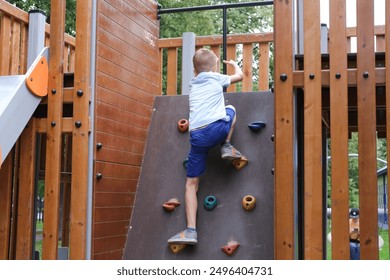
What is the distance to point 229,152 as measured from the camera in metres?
4.08

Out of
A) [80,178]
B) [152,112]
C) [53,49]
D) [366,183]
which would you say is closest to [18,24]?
[53,49]

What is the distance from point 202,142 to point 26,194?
4.33 ft

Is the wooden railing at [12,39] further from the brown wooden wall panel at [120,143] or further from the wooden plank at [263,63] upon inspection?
the wooden plank at [263,63]

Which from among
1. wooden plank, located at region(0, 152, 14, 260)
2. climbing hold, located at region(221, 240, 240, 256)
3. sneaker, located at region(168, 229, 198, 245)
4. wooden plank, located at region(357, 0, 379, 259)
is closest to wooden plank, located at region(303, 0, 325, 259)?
wooden plank, located at region(357, 0, 379, 259)

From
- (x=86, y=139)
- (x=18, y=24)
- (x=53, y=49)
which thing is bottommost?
(x=86, y=139)

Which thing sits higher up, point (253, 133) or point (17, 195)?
point (253, 133)

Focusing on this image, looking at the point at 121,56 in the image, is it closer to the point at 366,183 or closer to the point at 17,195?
the point at 17,195

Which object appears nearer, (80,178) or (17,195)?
(80,178)

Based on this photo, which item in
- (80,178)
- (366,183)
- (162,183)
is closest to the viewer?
(366,183)

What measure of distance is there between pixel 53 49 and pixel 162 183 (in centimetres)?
135

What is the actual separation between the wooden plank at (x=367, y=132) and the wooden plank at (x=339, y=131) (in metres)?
0.08

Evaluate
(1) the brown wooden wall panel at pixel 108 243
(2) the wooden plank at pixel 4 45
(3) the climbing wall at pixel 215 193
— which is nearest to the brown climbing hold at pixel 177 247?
(3) the climbing wall at pixel 215 193

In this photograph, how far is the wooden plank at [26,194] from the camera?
3.77m

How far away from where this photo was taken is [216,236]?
388cm
